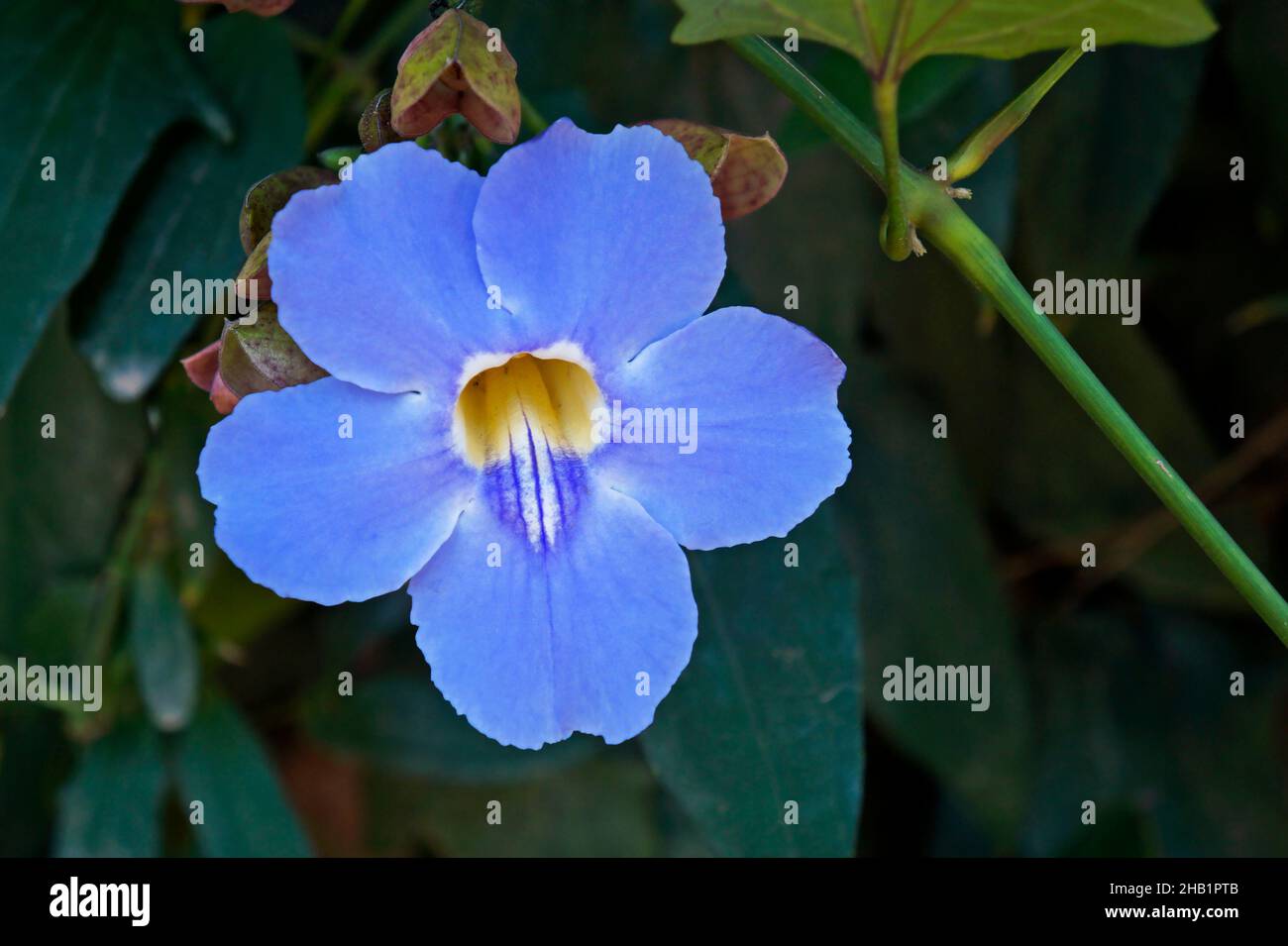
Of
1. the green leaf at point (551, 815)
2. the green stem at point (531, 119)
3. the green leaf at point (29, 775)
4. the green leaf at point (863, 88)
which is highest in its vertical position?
the green leaf at point (863, 88)

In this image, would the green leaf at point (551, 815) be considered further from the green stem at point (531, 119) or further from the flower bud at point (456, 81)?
the flower bud at point (456, 81)

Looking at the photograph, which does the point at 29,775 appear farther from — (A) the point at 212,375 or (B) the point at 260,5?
(B) the point at 260,5

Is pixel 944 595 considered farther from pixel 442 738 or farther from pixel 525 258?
pixel 525 258

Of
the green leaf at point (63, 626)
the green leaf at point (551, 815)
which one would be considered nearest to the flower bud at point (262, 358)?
the green leaf at point (63, 626)

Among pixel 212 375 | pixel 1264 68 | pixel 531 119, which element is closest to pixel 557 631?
pixel 212 375

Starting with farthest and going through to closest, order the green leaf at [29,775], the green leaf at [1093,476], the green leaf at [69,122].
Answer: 1. the green leaf at [1093,476]
2. the green leaf at [29,775]
3. the green leaf at [69,122]

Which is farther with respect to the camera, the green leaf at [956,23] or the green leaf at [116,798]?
the green leaf at [116,798]

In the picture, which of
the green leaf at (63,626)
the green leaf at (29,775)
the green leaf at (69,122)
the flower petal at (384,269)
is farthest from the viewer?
the green leaf at (29,775)
